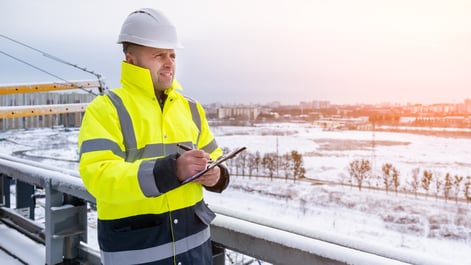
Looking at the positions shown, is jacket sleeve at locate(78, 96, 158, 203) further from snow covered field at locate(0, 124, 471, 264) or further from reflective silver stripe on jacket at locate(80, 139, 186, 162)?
snow covered field at locate(0, 124, 471, 264)

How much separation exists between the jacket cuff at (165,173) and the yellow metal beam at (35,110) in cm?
340

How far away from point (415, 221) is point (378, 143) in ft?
69.8

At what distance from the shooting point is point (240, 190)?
29.0 m

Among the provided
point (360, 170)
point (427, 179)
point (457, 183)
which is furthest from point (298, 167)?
point (457, 183)

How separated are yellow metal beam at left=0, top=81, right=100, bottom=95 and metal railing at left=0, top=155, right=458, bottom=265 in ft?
8.38

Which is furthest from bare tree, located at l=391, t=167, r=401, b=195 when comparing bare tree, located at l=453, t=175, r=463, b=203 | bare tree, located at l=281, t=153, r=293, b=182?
bare tree, located at l=281, t=153, r=293, b=182

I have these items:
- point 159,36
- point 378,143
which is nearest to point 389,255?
point 159,36

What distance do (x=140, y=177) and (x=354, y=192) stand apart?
31.2m

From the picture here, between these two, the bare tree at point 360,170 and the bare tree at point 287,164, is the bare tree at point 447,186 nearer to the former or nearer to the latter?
the bare tree at point 360,170

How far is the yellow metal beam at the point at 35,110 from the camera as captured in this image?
3.64 metres

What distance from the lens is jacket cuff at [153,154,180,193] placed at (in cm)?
70

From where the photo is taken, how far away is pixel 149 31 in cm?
84

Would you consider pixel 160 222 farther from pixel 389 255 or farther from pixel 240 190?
pixel 240 190

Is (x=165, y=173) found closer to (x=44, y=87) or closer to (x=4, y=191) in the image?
(x=4, y=191)
